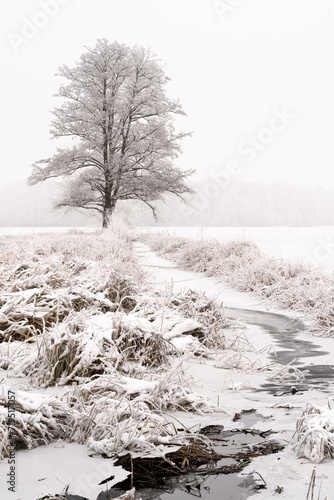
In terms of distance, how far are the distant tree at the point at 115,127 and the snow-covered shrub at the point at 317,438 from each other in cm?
1973

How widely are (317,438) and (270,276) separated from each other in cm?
736

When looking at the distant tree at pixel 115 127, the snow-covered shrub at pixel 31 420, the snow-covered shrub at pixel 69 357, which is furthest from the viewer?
the distant tree at pixel 115 127

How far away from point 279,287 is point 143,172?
15.8 m

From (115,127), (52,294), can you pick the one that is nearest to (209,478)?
(52,294)

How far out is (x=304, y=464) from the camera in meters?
2.05

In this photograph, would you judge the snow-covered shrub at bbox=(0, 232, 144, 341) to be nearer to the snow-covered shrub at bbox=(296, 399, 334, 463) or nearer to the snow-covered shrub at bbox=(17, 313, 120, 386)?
the snow-covered shrub at bbox=(17, 313, 120, 386)

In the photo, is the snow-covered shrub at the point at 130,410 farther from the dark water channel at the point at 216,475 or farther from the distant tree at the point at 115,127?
the distant tree at the point at 115,127

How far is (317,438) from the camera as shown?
2.11 metres

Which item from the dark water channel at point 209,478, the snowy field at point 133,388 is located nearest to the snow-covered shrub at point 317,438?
the snowy field at point 133,388

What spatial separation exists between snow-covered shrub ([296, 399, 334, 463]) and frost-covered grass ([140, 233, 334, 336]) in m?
3.54

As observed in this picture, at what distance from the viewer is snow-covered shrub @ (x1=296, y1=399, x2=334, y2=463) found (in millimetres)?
2074

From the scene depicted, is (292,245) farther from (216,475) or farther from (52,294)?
(216,475)

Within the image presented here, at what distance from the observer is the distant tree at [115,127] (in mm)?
21859

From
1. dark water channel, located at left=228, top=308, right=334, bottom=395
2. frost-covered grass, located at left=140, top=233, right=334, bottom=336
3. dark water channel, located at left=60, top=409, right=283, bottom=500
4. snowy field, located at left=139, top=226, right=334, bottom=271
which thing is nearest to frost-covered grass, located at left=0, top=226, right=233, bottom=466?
dark water channel, located at left=60, top=409, right=283, bottom=500
